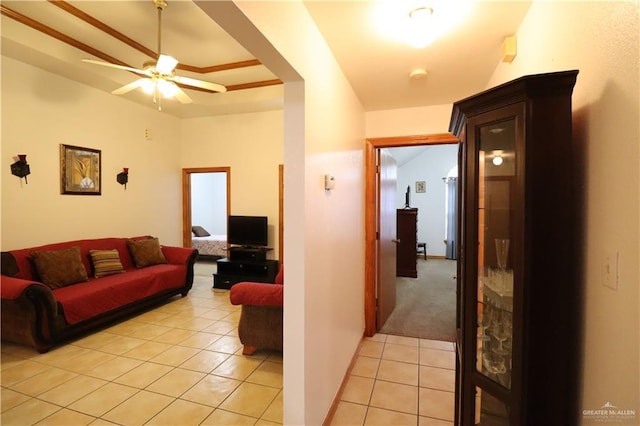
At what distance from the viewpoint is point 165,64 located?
276 centimetres

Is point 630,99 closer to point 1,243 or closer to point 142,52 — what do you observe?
point 142,52

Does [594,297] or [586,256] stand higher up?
[586,256]

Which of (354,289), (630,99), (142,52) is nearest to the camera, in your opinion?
(630,99)

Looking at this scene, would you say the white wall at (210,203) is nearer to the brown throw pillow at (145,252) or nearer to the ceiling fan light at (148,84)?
the brown throw pillow at (145,252)

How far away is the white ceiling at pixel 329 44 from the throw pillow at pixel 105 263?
2261 mm

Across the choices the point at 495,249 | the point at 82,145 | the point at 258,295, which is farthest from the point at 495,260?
the point at 82,145

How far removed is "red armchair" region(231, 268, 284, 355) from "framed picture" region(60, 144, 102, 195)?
2970mm

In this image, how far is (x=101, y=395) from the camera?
2225 mm

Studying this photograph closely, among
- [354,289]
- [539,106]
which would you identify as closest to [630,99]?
[539,106]

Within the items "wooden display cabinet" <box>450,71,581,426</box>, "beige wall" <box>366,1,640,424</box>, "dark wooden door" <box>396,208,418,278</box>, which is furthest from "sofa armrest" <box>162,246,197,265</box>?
"beige wall" <box>366,1,640,424</box>

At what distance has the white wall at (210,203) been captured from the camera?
9023 mm

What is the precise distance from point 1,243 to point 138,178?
76.4 inches

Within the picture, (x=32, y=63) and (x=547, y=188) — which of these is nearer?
(x=547, y=188)

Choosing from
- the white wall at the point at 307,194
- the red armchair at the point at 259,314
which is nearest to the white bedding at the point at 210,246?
the red armchair at the point at 259,314
